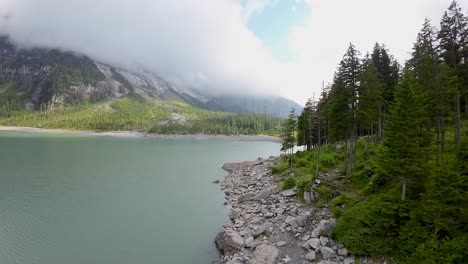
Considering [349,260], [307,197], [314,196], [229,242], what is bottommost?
[229,242]

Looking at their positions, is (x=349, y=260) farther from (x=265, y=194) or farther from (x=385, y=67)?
(x=385, y=67)

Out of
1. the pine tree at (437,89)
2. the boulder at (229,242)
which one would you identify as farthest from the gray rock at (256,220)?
the pine tree at (437,89)

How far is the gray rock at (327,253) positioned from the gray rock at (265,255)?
3.60 m

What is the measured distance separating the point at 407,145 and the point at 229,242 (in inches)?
659

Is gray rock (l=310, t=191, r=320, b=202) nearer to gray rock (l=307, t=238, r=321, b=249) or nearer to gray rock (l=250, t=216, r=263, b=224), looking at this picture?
gray rock (l=250, t=216, r=263, b=224)

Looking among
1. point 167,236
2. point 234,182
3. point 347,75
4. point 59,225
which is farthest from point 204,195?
point 347,75

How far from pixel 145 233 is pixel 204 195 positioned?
17.9 meters

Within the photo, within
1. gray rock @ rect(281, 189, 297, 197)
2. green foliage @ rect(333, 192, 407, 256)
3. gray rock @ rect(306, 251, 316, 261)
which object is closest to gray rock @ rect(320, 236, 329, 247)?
green foliage @ rect(333, 192, 407, 256)

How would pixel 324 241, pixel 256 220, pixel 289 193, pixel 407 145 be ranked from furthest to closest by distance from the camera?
1. pixel 289 193
2. pixel 256 220
3. pixel 324 241
4. pixel 407 145

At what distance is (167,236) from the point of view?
31547 millimetres

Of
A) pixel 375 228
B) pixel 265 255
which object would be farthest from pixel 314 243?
pixel 375 228

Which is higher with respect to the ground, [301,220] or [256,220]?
[301,220]

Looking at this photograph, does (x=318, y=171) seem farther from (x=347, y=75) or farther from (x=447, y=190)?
(x=447, y=190)

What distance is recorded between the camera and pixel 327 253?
22.0 metres
